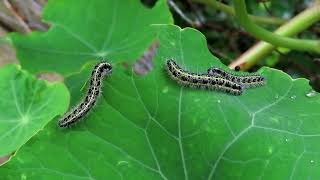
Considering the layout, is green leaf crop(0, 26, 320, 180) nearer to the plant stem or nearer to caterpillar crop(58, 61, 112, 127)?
caterpillar crop(58, 61, 112, 127)

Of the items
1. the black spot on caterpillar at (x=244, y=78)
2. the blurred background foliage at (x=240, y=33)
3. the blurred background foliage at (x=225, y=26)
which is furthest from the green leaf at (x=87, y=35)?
the blurred background foliage at (x=240, y=33)

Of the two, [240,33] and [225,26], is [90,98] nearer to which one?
[240,33]

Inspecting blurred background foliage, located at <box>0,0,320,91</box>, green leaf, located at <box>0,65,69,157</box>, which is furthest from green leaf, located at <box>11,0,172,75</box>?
blurred background foliage, located at <box>0,0,320,91</box>

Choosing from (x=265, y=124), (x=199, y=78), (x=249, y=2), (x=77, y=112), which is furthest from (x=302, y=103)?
(x=249, y=2)

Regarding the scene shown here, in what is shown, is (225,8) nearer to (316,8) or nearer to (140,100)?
(316,8)

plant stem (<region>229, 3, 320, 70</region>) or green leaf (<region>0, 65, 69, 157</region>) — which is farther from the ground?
green leaf (<region>0, 65, 69, 157</region>)

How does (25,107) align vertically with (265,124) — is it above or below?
above
